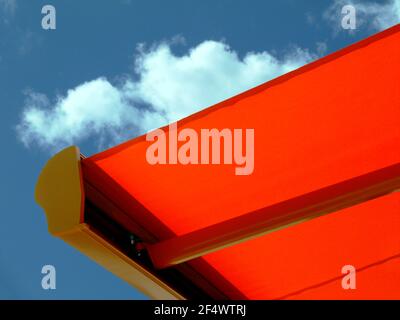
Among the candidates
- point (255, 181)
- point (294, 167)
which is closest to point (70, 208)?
point (255, 181)

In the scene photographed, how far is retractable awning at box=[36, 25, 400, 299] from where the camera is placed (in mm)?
2523

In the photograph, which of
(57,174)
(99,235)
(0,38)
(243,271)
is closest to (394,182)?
(243,271)

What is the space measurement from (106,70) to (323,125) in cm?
4735

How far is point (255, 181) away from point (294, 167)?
0.61ft

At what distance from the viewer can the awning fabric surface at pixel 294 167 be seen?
253 centimetres

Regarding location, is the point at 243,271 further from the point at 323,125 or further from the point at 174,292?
the point at 323,125

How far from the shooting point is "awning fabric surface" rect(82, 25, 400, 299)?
8.29 ft

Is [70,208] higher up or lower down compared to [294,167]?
lower down

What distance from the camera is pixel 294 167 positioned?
2.77 m

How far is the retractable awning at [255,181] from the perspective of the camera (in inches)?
99.3

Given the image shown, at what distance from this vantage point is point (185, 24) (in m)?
47.1

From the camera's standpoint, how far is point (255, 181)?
2803 mm

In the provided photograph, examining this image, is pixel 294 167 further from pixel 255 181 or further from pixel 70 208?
pixel 70 208

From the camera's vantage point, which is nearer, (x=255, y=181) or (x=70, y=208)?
Result: (x=70, y=208)
